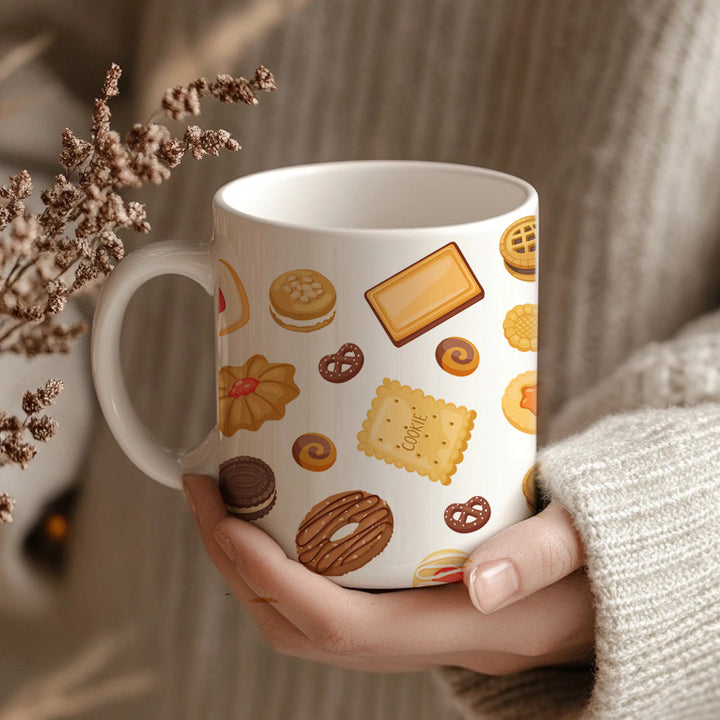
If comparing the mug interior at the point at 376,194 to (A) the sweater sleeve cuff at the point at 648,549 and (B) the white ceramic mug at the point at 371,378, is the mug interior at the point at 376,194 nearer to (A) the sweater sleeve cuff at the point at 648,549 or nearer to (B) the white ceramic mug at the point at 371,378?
(B) the white ceramic mug at the point at 371,378

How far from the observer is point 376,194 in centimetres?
50

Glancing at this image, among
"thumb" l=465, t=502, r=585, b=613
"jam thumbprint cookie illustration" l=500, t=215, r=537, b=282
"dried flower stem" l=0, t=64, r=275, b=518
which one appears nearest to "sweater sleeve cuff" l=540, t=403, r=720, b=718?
"thumb" l=465, t=502, r=585, b=613

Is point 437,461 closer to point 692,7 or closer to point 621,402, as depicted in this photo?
point 621,402

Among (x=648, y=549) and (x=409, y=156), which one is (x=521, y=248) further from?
(x=409, y=156)

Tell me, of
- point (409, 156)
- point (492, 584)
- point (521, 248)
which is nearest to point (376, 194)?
point (521, 248)

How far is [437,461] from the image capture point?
0.39 m

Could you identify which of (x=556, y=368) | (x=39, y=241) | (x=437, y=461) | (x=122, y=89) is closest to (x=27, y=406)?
(x=39, y=241)

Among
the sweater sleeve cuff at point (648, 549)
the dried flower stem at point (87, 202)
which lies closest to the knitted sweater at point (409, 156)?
the sweater sleeve cuff at point (648, 549)

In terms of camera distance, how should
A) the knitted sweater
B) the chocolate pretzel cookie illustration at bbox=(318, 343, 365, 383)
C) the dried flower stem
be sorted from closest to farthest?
the dried flower stem
the chocolate pretzel cookie illustration at bbox=(318, 343, 365, 383)
the knitted sweater

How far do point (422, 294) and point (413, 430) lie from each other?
62mm

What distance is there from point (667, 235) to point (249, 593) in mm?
519

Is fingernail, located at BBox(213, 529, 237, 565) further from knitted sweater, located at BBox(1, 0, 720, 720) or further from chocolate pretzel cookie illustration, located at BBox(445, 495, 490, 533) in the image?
knitted sweater, located at BBox(1, 0, 720, 720)

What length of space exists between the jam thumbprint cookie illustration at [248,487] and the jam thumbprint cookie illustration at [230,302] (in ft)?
0.22

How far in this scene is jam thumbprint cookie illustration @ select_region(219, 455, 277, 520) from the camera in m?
0.42
